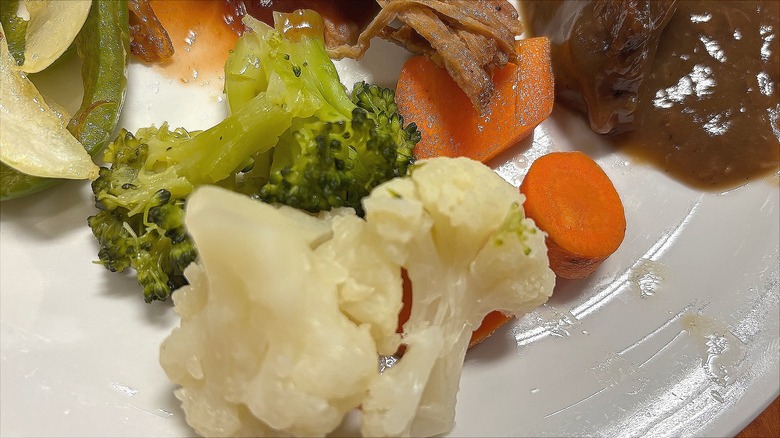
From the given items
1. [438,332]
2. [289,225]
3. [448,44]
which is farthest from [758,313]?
[289,225]

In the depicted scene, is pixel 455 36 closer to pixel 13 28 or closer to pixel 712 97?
pixel 712 97

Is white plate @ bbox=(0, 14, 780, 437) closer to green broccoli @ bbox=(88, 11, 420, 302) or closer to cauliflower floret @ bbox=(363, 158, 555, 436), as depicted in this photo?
green broccoli @ bbox=(88, 11, 420, 302)

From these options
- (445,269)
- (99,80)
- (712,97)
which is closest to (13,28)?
(99,80)

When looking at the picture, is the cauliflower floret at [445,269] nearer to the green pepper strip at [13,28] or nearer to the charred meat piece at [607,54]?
the charred meat piece at [607,54]

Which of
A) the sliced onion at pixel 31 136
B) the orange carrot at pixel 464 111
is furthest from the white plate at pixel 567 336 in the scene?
the orange carrot at pixel 464 111

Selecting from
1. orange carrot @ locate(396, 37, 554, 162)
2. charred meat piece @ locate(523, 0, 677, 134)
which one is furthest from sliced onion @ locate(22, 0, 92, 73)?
charred meat piece @ locate(523, 0, 677, 134)

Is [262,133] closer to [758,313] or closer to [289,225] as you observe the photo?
[289,225]

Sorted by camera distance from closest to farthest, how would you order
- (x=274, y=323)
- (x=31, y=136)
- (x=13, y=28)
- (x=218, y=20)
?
(x=274, y=323)
(x=31, y=136)
(x=13, y=28)
(x=218, y=20)
